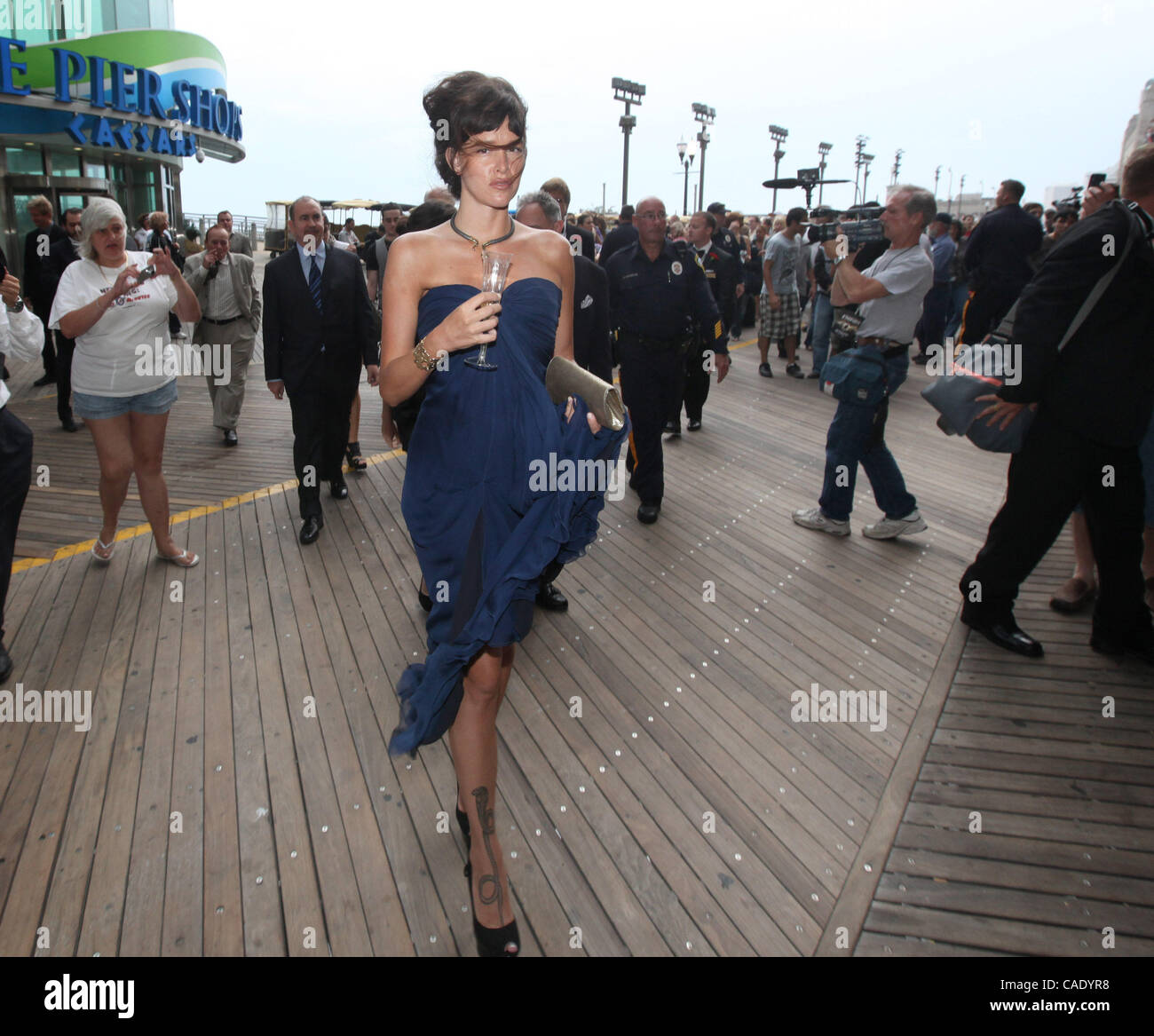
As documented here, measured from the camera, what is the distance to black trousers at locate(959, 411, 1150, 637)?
11.1 ft

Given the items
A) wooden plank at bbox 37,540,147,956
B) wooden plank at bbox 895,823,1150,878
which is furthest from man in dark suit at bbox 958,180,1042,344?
wooden plank at bbox 37,540,147,956

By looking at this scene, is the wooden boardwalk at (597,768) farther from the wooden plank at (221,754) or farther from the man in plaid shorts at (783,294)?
the man in plaid shorts at (783,294)

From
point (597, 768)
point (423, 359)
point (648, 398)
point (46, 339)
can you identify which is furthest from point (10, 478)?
point (46, 339)

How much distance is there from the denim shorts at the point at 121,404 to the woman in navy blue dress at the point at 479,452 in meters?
2.57

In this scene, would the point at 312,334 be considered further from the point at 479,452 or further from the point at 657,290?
the point at 479,452

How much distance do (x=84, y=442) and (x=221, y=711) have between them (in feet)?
16.2

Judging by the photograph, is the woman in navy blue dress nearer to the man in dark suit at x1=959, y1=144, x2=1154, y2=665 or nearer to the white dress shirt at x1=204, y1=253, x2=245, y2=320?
the man in dark suit at x1=959, y1=144, x2=1154, y2=665

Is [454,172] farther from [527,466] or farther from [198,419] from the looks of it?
[198,419]

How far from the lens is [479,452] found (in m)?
2.10

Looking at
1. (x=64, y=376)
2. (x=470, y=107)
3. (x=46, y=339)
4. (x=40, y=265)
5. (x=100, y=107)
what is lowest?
(x=64, y=376)

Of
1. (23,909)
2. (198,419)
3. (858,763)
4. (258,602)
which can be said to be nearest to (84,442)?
(198,419)

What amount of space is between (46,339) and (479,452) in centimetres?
895

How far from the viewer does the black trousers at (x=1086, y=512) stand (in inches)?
133

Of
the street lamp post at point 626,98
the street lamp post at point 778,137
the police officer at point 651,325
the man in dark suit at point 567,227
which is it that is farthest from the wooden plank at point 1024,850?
the street lamp post at point 778,137
